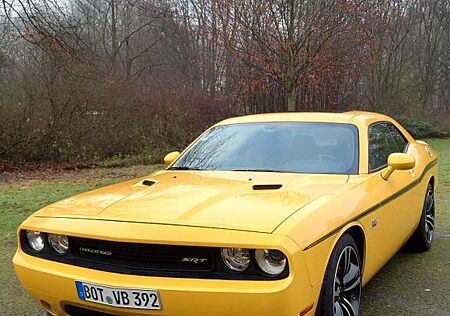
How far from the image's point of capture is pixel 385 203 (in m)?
3.54

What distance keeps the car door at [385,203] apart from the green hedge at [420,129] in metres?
20.6

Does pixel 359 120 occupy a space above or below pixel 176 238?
above

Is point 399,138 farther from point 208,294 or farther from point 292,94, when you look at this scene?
point 292,94

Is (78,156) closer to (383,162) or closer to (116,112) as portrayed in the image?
(116,112)

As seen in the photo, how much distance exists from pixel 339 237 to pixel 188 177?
126 cm

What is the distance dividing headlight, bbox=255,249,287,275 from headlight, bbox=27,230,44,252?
4.22 feet

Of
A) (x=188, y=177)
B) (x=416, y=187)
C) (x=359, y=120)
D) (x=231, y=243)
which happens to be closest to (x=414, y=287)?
(x=416, y=187)

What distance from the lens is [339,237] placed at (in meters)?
2.79

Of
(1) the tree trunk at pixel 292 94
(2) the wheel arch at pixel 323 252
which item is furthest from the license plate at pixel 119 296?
(1) the tree trunk at pixel 292 94

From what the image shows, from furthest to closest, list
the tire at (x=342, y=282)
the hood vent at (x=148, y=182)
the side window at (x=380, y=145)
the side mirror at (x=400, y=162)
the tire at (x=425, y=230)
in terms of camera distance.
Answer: the tire at (x=425, y=230)
the side window at (x=380, y=145)
the side mirror at (x=400, y=162)
the hood vent at (x=148, y=182)
the tire at (x=342, y=282)

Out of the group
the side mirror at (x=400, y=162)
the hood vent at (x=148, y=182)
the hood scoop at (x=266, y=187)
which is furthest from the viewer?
the side mirror at (x=400, y=162)

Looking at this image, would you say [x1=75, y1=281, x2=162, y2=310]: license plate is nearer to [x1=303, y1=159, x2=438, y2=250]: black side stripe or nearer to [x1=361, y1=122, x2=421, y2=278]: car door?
[x1=303, y1=159, x2=438, y2=250]: black side stripe

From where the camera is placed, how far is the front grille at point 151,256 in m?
2.45

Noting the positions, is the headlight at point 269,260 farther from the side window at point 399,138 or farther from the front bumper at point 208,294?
the side window at point 399,138
